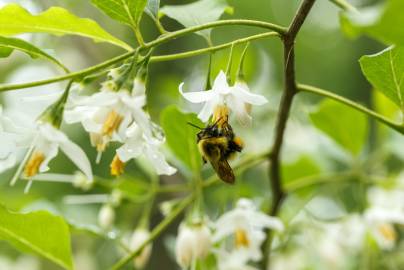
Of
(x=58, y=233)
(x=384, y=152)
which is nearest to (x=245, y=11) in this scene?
(x=384, y=152)

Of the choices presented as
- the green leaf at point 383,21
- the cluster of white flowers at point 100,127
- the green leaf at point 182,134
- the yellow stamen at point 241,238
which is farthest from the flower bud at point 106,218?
the green leaf at point 383,21

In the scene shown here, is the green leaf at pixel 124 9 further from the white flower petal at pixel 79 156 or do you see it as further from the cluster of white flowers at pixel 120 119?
the white flower petal at pixel 79 156

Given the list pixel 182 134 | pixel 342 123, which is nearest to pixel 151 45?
pixel 182 134

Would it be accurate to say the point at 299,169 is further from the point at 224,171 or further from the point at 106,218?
the point at 224,171

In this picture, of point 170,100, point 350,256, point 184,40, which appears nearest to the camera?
point 350,256

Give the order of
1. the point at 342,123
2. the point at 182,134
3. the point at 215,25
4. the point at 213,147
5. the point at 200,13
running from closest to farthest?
the point at 215,25 < the point at 200,13 < the point at 213,147 < the point at 182,134 < the point at 342,123

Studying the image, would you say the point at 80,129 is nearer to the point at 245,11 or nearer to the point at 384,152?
the point at 245,11
